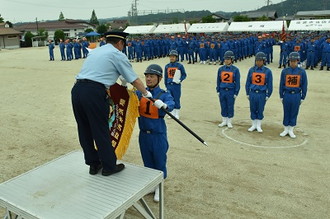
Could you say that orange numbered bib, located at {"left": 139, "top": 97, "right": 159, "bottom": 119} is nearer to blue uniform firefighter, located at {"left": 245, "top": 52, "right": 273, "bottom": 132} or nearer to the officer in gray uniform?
the officer in gray uniform

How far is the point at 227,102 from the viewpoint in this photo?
8.33 m

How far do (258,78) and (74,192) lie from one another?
18.3ft

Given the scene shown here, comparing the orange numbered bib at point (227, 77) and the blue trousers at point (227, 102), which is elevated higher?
the orange numbered bib at point (227, 77)

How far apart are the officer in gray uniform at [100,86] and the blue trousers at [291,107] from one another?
190 inches

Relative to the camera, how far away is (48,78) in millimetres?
17156

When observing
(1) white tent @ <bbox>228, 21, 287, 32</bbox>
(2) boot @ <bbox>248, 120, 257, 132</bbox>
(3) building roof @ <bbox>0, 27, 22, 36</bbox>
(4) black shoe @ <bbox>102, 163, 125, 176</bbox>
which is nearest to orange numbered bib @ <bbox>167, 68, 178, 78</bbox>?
(2) boot @ <bbox>248, 120, 257, 132</bbox>

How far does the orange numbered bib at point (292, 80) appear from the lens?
7320 mm

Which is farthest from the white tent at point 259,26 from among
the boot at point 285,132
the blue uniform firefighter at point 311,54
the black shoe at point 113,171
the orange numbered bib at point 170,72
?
the black shoe at point 113,171

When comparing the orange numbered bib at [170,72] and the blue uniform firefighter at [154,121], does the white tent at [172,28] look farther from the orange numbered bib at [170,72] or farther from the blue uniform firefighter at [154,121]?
the blue uniform firefighter at [154,121]

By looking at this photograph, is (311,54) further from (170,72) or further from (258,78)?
(170,72)

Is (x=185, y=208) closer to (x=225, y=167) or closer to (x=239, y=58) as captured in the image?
(x=225, y=167)

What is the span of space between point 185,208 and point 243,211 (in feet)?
2.79

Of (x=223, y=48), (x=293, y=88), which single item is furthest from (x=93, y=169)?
(x=223, y=48)

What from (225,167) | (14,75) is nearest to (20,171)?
(225,167)
